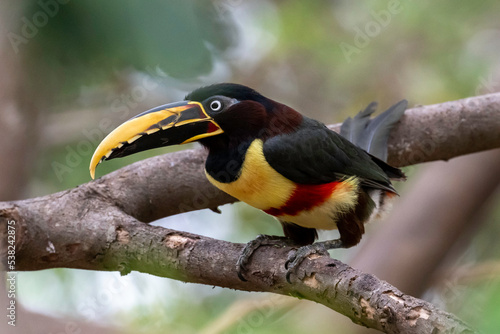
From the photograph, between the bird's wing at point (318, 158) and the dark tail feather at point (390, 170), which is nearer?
the bird's wing at point (318, 158)

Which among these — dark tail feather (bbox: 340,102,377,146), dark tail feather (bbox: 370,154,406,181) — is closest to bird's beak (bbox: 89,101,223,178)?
dark tail feather (bbox: 370,154,406,181)

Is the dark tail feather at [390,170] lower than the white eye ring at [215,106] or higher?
lower

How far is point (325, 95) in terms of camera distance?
581 cm

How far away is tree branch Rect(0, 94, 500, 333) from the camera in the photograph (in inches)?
81.4

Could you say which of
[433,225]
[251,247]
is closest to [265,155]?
[251,247]

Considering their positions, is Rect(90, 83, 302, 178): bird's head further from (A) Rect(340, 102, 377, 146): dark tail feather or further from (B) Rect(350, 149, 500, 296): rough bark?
(B) Rect(350, 149, 500, 296): rough bark

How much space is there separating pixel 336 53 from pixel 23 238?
3673 millimetres

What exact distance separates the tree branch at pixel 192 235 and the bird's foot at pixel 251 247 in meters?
0.03

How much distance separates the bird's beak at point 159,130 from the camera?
2633 millimetres

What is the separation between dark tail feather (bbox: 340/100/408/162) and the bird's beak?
115 cm

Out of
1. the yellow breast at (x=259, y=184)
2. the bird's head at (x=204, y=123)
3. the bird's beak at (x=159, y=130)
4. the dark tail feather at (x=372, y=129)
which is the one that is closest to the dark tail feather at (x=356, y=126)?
the dark tail feather at (x=372, y=129)

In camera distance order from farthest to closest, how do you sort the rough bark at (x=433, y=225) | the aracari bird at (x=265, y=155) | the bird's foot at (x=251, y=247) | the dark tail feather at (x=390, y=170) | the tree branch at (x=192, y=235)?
the rough bark at (x=433, y=225)
the dark tail feather at (x=390, y=170)
the aracari bird at (x=265, y=155)
the bird's foot at (x=251, y=247)
the tree branch at (x=192, y=235)

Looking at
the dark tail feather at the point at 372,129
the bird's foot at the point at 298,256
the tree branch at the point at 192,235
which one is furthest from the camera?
the dark tail feather at the point at 372,129

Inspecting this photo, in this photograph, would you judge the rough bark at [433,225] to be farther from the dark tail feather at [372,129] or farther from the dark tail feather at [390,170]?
the dark tail feather at [390,170]
